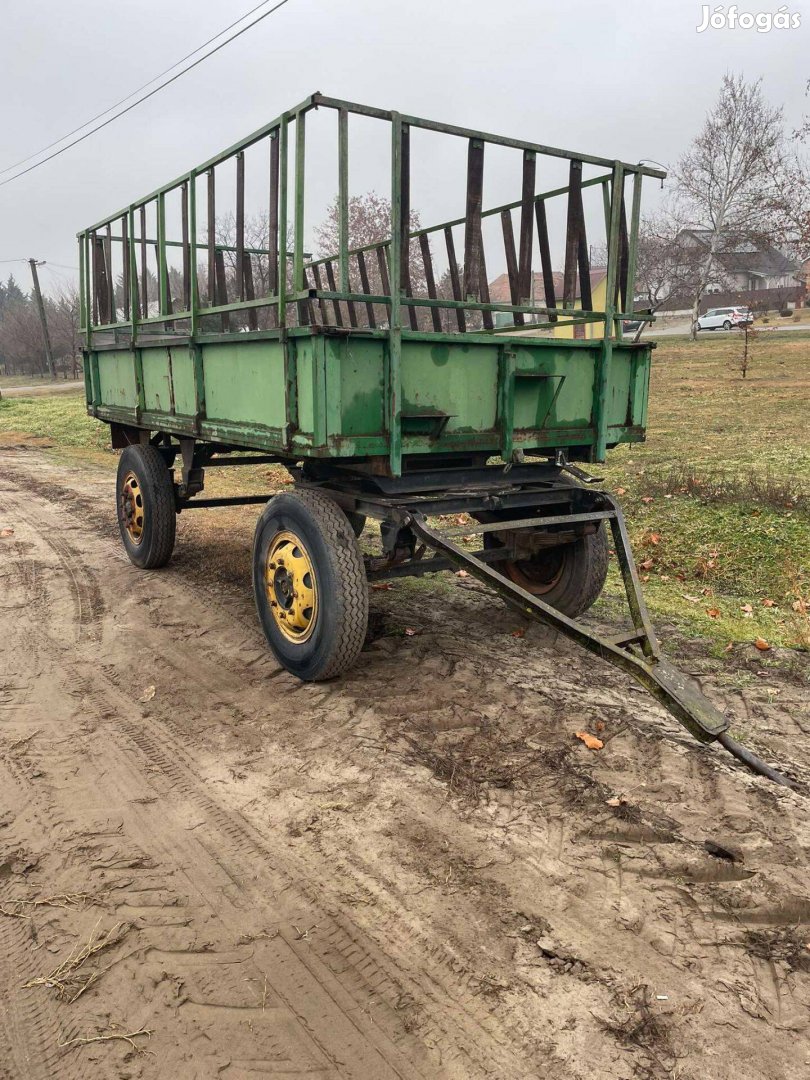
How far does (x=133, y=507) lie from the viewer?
22.1ft

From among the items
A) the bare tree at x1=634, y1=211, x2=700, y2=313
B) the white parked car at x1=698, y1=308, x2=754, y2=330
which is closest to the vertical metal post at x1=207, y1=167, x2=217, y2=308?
the bare tree at x1=634, y1=211, x2=700, y2=313

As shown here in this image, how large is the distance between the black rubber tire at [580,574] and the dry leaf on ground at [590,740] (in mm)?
1268

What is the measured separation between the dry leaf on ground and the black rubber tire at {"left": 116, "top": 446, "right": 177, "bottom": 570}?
3919 mm

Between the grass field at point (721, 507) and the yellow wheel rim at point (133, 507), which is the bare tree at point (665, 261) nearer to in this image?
the grass field at point (721, 507)

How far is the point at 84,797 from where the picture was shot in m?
3.31

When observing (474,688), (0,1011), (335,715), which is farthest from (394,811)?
(0,1011)

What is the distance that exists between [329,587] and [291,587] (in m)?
0.40

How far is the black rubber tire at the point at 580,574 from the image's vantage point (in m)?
4.93

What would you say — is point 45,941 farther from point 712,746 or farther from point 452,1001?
point 712,746

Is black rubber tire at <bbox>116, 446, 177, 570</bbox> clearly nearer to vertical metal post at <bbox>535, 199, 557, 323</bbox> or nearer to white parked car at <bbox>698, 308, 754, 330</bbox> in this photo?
vertical metal post at <bbox>535, 199, 557, 323</bbox>

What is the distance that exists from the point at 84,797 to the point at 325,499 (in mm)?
1836

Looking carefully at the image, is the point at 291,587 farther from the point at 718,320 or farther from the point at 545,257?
the point at 718,320

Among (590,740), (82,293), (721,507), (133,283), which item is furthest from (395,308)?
(721,507)

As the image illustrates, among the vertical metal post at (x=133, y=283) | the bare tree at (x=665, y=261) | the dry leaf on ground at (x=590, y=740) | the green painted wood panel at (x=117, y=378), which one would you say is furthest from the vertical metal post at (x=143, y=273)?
the bare tree at (x=665, y=261)
